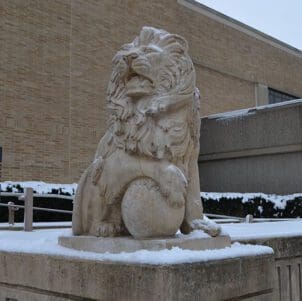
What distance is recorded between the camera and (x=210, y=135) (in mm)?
18062

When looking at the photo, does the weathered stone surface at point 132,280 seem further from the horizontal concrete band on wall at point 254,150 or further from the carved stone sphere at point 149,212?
the horizontal concrete band on wall at point 254,150

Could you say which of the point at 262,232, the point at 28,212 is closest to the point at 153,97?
the point at 262,232

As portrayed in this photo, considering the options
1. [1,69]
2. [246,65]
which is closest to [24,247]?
[1,69]

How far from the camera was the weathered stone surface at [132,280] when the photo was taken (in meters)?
2.62

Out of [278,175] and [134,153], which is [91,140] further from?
[134,153]

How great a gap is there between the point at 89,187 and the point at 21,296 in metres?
0.92

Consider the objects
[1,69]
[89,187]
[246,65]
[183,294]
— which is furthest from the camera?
[246,65]

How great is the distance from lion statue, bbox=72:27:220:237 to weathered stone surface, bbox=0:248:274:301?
1.18 ft

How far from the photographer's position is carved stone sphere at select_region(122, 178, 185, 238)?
3098mm

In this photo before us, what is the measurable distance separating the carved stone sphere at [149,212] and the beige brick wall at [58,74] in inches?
493

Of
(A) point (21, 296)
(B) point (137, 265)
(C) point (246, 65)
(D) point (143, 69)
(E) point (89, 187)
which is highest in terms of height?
(C) point (246, 65)

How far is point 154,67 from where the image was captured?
325 centimetres

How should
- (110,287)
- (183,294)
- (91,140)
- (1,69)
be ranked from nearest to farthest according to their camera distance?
(183,294), (110,287), (1,69), (91,140)

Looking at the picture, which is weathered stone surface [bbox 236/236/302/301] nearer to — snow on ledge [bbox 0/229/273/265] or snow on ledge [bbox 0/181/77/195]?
snow on ledge [bbox 0/229/273/265]
